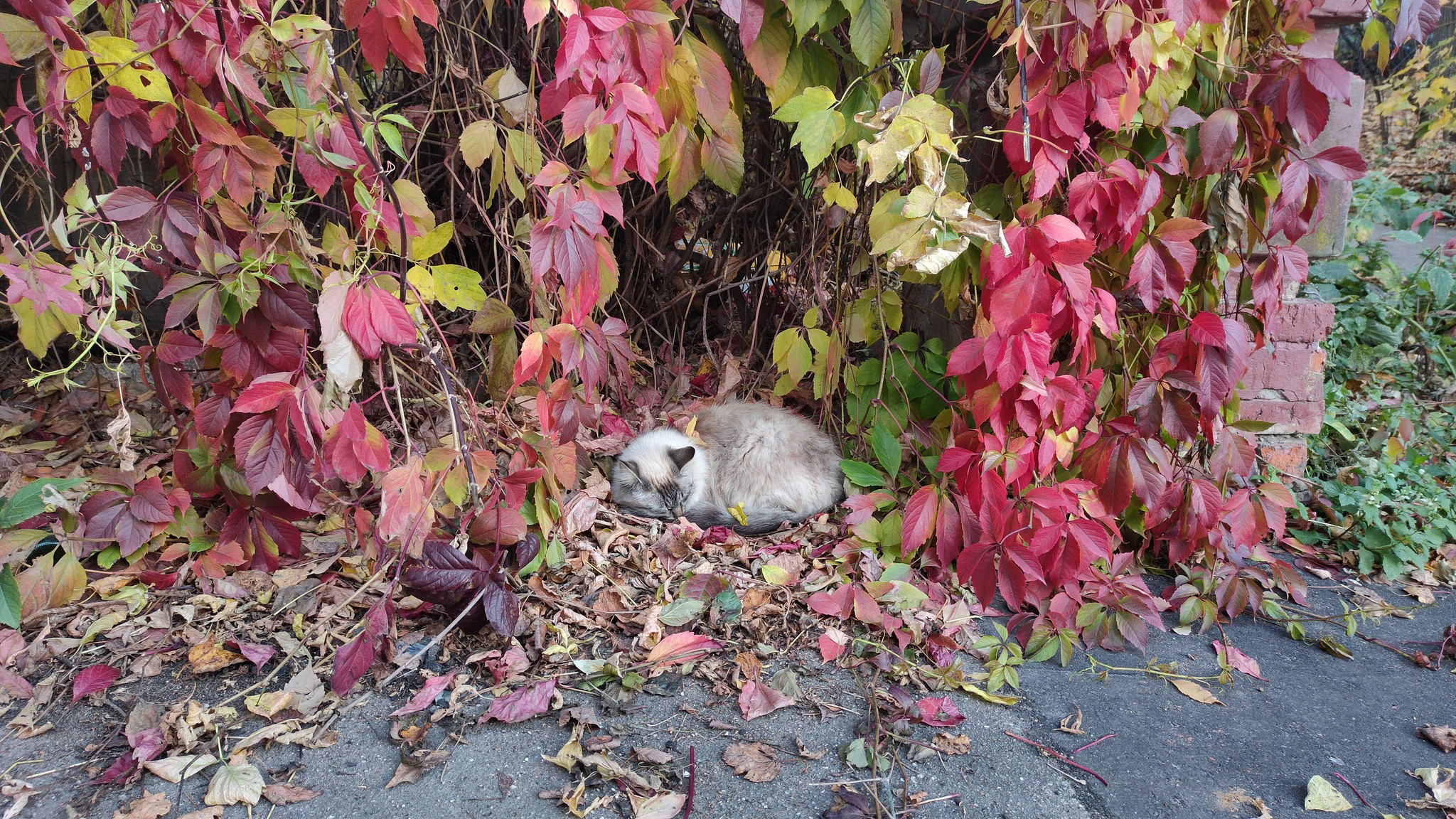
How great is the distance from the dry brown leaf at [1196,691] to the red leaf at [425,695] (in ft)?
6.12

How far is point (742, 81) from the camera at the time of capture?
306 cm

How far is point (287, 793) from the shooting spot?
66.8 inches

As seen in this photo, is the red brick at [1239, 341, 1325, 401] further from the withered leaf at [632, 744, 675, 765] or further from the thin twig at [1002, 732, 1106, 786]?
the withered leaf at [632, 744, 675, 765]

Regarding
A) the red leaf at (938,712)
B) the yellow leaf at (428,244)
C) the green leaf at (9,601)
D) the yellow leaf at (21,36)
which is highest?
the yellow leaf at (21,36)

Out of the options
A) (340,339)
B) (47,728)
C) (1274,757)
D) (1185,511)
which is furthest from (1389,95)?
(47,728)

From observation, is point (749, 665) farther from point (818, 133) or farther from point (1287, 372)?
point (1287, 372)

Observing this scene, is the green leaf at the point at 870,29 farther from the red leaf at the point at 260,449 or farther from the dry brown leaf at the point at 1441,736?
the dry brown leaf at the point at 1441,736

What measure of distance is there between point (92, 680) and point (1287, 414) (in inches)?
147

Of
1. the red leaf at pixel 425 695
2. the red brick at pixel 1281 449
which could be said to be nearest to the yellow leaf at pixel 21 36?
the red leaf at pixel 425 695

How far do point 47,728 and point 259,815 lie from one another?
0.60m

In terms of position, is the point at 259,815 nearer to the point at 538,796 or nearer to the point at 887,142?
the point at 538,796

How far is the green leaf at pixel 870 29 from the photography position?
6.80ft

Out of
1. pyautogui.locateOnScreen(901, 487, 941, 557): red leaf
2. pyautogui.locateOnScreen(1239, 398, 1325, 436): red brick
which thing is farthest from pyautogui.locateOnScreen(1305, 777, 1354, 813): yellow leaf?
pyautogui.locateOnScreen(1239, 398, 1325, 436): red brick

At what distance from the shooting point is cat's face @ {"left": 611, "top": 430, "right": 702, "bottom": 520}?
296cm
